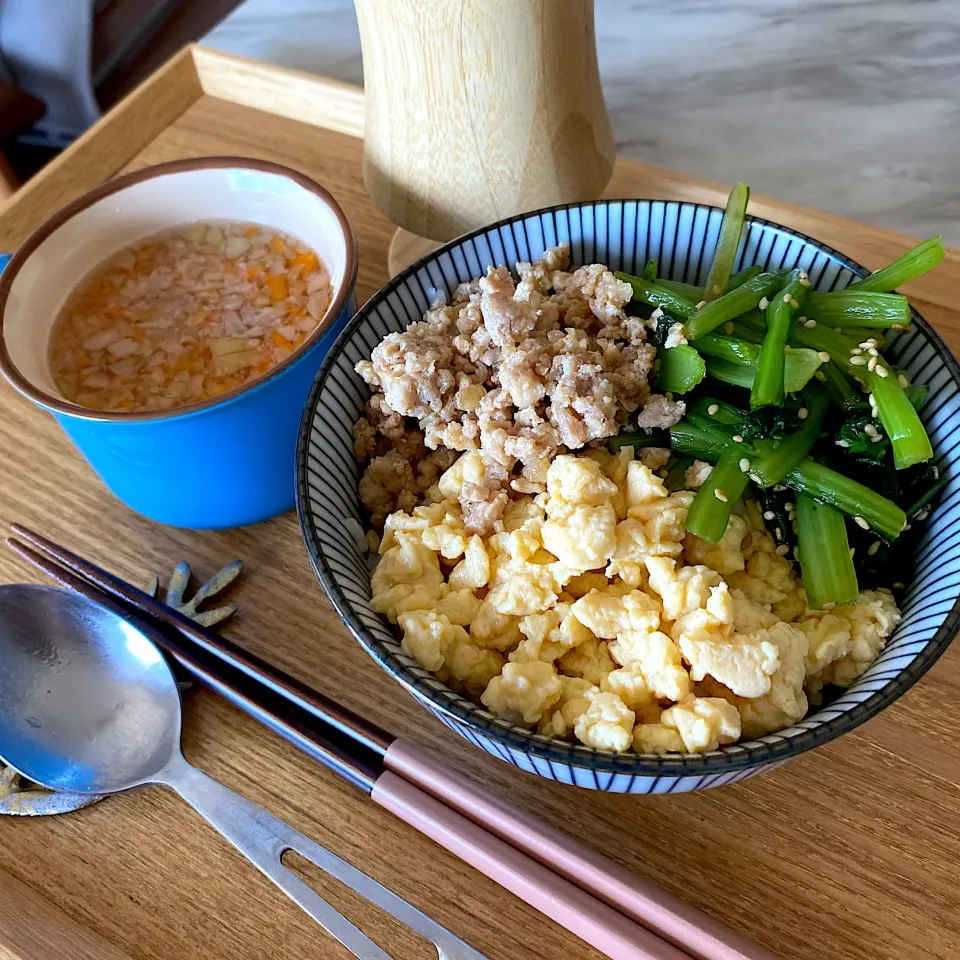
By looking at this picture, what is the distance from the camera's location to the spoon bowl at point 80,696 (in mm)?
1172

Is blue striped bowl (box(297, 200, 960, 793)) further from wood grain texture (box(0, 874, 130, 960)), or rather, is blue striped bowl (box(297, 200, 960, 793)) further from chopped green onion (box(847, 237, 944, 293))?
wood grain texture (box(0, 874, 130, 960))

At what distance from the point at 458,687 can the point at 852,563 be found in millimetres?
513

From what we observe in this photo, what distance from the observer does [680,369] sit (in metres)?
1.15

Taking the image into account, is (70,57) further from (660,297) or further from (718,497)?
(718,497)

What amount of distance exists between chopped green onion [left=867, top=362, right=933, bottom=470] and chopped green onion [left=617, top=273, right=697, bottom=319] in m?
0.25

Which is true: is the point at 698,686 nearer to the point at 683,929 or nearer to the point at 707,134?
the point at 683,929

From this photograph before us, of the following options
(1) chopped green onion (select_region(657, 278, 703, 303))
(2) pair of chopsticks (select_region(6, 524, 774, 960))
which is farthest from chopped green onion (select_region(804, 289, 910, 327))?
(2) pair of chopsticks (select_region(6, 524, 774, 960))

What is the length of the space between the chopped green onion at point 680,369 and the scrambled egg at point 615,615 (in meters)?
0.12

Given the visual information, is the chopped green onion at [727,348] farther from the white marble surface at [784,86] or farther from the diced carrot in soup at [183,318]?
the white marble surface at [784,86]

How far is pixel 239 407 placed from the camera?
120cm

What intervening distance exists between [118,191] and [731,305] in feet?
3.40

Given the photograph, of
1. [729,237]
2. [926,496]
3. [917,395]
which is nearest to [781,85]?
[729,237]

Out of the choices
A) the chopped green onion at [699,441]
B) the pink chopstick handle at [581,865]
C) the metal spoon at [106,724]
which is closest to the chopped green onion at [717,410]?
the chopped green onion at [699,441]

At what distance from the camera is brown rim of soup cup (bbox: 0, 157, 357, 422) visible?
116cm
